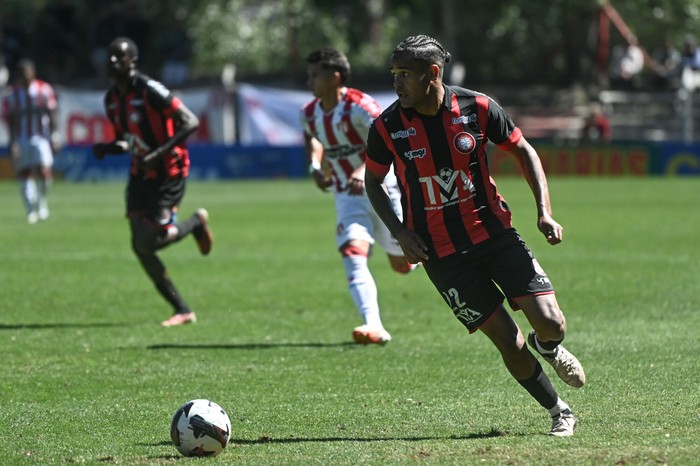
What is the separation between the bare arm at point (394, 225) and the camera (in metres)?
6.86

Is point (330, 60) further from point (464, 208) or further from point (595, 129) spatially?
point (595, 129)

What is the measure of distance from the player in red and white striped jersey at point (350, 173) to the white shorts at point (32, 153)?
40.0 ft

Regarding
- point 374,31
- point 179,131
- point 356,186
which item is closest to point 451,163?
point 356,186

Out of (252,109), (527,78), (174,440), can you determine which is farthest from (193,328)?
(527,78)

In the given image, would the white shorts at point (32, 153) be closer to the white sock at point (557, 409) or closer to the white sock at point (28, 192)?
the white sock at point (28, 192)

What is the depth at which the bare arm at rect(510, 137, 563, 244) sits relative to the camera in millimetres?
6645

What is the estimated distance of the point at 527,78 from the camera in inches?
1756

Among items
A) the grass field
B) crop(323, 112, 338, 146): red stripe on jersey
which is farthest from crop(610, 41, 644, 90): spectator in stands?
crop(323, 112, 338, 146): red stripe on jersey

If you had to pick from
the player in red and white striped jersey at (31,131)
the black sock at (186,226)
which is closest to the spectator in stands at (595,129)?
the player in red and white striped jersey at (31,131)

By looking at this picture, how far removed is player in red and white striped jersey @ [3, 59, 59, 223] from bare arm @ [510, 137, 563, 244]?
51.6 feet

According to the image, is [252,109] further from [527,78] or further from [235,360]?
[235,360]

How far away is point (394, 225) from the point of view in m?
6.94

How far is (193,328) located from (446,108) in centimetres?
509

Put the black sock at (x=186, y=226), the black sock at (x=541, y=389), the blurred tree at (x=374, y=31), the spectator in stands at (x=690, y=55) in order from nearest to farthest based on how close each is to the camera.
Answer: the black sock at (x=541, y=389) < the black sock at (x=186, y=226) < the spectator in stands at (x=690, y=55) < the blurred tree at (x=374, y=31)
